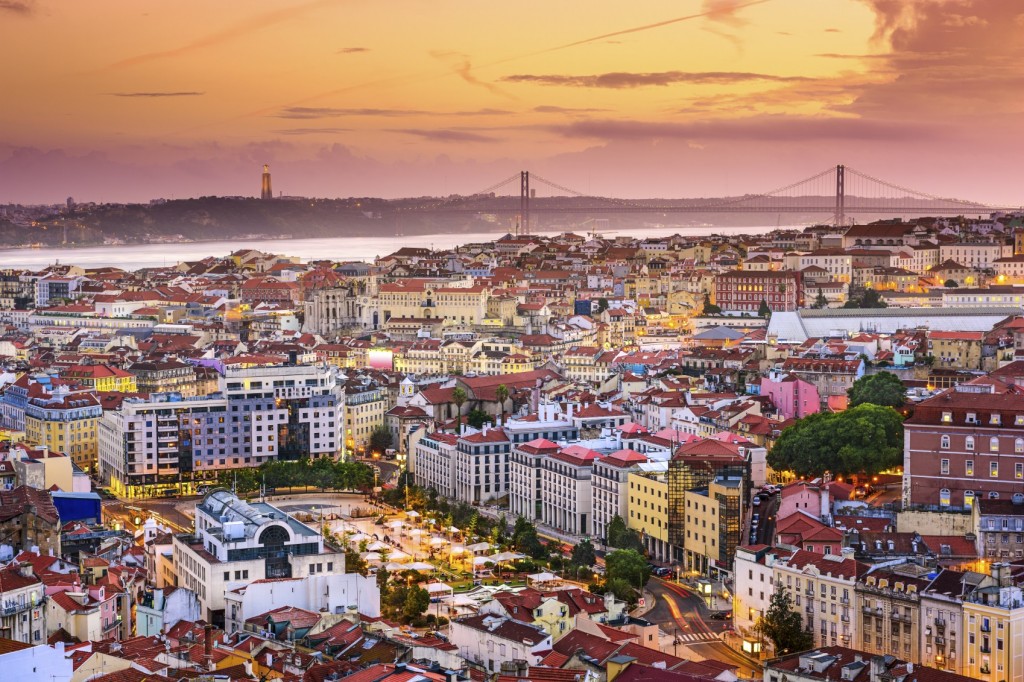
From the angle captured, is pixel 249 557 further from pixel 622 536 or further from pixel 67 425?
pixel 67 425

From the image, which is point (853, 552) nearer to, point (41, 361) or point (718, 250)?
point (41, 361)

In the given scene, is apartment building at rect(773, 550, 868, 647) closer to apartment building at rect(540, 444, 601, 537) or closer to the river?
apartment building at rect(540, 444, 601, 537)

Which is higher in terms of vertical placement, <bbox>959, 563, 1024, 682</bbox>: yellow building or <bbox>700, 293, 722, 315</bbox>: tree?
<bbox>700, 293, 722, 315</bbox>: tree

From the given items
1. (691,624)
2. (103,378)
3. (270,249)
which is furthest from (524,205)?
(691,624)

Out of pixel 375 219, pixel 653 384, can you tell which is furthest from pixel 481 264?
pixel 375 219

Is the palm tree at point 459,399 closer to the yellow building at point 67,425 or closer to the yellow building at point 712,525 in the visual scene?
the yellow building at point 67,425

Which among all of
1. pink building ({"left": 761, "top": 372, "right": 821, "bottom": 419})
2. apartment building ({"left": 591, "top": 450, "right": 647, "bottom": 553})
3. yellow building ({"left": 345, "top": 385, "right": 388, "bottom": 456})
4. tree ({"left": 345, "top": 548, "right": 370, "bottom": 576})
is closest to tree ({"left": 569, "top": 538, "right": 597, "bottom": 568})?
apartment building ({"left": 591, "top": 450, "right": 647, "bottom": 553})
